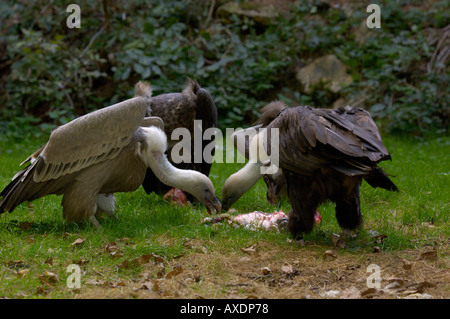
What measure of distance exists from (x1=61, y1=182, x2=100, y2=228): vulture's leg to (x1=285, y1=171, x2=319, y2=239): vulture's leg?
1.63m

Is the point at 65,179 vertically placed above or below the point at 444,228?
above

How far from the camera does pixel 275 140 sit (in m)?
4.31

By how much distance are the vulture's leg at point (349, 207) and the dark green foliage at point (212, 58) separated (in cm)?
523

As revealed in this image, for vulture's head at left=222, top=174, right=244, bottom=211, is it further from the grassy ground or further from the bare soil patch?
the bare soil patch

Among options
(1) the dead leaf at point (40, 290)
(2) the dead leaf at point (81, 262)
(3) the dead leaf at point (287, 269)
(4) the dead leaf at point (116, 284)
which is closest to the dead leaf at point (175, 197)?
(2) the dead leaf at point (81, 262)

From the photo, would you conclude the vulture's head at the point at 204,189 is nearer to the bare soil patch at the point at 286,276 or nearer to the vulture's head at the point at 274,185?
the vulture's head at the point at 274,185

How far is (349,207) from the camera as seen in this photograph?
418 cm

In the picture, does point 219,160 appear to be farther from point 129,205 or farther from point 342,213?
point 342,213

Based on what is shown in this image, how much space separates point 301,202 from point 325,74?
6.56 metres

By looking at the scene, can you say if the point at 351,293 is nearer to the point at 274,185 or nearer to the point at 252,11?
the point at 274,185

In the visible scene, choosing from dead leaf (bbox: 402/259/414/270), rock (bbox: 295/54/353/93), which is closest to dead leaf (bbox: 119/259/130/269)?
dead leaf (bbox: 402/259/414/270)

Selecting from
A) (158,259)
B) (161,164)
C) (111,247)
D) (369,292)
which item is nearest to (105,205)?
(161,164)

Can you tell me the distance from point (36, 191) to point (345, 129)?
8.43 feet

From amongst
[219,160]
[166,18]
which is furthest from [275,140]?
[166,18]
